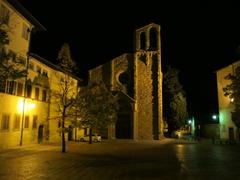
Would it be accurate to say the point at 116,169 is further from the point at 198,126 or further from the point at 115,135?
the point at 198,126

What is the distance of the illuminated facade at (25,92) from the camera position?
22.8 metres

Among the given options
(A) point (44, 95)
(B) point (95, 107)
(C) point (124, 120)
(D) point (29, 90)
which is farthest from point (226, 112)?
(D) point (29, 90)

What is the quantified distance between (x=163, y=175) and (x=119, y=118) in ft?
101

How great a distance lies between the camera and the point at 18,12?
24.7 m

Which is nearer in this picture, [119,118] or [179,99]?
[119,118]

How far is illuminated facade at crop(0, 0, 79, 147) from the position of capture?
22.8m

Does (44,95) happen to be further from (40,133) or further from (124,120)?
(124,120)

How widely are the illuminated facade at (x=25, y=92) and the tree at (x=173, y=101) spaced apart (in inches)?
928

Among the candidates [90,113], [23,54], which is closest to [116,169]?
[90,113]

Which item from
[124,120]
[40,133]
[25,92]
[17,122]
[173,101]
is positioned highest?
[173,101]

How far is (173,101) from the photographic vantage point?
47.7 metres

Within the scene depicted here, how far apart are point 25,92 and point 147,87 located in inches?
871

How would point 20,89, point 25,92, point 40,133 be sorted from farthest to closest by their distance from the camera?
point 40,133
point 25,92
point 20,89

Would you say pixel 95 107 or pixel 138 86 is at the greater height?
pixel 138 86
